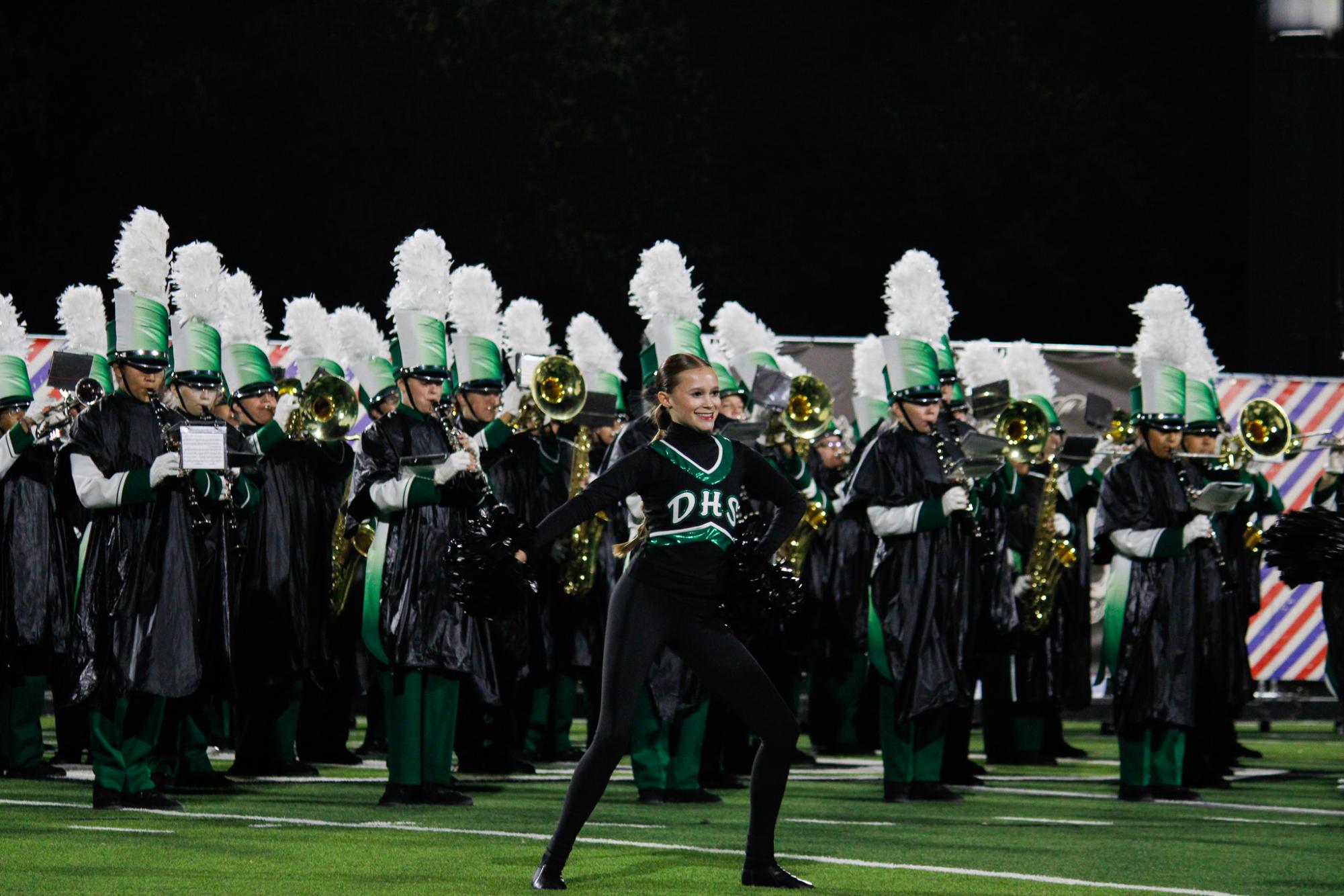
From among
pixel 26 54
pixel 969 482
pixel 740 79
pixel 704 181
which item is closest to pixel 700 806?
pixel 969 482

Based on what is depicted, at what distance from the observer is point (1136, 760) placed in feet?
40.9

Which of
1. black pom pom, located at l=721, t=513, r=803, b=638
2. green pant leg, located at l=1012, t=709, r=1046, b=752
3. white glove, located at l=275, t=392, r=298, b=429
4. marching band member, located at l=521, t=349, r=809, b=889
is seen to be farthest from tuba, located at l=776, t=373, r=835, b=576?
black pom pom, located at l=721, t=513, r=803, b=638

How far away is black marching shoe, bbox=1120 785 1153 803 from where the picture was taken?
12.4 meters

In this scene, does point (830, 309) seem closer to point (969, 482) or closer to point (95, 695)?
point (969, 482)

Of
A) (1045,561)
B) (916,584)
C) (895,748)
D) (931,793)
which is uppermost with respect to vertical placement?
(1045,561)

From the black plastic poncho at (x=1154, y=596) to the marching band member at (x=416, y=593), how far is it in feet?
11.9

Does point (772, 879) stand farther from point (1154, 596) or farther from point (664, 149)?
point (664, 149)

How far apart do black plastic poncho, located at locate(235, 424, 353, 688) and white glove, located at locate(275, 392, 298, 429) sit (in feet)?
0.68

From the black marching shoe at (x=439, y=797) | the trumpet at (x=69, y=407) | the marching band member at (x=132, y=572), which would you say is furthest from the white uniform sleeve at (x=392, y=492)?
the trumpet at (x=69, y=407)

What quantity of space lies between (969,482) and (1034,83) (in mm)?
22769

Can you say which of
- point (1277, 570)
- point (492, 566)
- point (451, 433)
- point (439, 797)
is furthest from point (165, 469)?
point (1277, 570)

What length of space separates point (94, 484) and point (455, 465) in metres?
1.67

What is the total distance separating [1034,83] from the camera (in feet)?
111

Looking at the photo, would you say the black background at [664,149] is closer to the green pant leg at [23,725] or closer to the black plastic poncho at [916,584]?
the green pant leg at [23,725]
